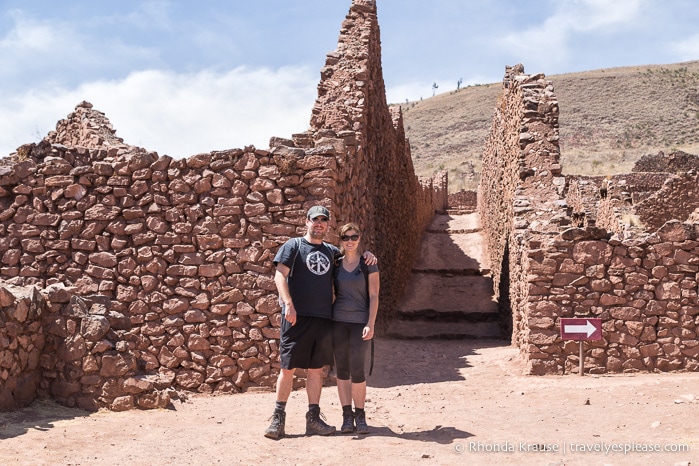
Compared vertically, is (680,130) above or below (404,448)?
above

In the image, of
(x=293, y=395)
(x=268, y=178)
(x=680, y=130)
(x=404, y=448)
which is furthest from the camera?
(x=680, y=130)

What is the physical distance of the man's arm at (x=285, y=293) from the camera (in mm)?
5605

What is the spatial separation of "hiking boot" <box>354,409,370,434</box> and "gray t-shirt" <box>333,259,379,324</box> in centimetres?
72

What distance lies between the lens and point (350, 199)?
9.39 m

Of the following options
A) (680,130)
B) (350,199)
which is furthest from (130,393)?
(680,130)

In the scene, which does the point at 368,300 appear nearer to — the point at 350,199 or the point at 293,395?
the point at 293,395

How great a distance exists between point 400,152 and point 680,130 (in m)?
44.4

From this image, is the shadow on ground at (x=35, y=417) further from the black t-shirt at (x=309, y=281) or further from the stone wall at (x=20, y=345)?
the black t-shirt at (x=309, y=281)

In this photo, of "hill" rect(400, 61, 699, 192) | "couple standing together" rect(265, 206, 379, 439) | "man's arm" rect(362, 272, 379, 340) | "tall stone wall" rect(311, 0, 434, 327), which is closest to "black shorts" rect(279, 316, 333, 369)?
"couple standing together" rect(265, 206, 379, 439)

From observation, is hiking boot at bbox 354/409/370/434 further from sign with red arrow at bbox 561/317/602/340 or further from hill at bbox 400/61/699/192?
hill at bbox 400/61/699/192

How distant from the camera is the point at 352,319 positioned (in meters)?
5.83

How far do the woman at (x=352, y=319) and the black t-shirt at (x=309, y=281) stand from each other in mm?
103

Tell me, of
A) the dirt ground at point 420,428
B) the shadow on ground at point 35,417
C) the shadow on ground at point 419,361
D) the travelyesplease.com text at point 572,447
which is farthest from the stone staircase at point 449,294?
the travelyesplease.com text at point 572,447

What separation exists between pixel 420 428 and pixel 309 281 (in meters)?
1.56
